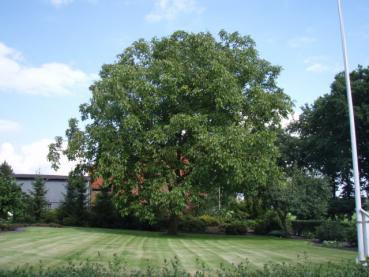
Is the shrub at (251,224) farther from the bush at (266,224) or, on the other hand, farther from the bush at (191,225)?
the bush at (191,225)

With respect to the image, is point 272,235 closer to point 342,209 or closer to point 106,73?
point 342,209

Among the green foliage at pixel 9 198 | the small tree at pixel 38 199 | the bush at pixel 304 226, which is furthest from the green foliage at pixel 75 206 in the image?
the bush at pixel 304 226

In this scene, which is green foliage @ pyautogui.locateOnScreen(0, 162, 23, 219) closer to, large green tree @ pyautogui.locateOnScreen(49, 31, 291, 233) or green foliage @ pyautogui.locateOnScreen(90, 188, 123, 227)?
large green tree @ pyautogui.locateOnScreen(49, 31, 291, 233)

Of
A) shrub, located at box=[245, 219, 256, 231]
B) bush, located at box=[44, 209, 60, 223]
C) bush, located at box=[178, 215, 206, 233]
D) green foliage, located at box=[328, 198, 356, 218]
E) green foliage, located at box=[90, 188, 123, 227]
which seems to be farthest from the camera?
green foliage, located at box=[328, 198, 356, 218]

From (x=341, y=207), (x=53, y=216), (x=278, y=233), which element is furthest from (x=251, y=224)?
(x=53, y=216)

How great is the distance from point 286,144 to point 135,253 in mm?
40442

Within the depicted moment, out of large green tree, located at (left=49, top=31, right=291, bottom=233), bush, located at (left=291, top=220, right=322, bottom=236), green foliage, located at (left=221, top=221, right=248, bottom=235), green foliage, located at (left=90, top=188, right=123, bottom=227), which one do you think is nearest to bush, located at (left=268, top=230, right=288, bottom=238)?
bush, located at (left=291, top=220, right=322, bottom=236)

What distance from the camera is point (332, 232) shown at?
28562 mm

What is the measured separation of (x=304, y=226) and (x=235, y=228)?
20.5 feet

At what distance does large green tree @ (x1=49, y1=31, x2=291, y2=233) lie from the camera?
3130 centimetres

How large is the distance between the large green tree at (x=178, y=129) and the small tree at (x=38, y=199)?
15.2m

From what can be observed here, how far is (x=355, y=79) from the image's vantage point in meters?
49.6

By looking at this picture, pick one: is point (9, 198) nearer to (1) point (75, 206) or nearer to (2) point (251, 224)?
(1) point (75, 206)

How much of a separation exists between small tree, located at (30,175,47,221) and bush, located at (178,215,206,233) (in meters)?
Result: 15.5
